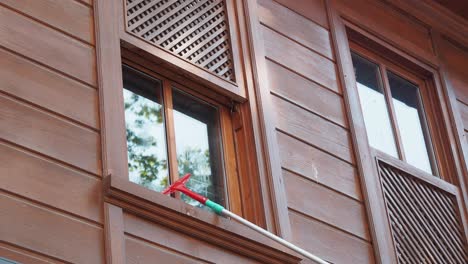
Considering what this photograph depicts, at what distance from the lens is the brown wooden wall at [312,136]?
617 cm

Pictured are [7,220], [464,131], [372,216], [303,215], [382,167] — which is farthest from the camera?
[464,131]

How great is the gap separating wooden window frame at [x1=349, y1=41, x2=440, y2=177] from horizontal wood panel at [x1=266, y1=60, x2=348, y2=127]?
720 mm

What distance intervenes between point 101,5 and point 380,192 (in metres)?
2.20

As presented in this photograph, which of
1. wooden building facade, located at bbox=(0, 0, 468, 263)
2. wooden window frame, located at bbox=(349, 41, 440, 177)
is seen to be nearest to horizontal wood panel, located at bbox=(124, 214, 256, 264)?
wooden building facade, located at bbox=(0, 0, 468, 263)

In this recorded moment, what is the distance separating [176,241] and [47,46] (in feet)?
3.71

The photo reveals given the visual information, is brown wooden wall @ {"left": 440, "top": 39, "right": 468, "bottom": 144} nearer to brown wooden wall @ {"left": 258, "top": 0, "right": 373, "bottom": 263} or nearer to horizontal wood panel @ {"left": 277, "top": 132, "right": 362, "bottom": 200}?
brown wooden wall @ {"left": 258, "top": 0, "right": 373, "bottom": 263}

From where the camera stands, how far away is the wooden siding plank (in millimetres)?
7137

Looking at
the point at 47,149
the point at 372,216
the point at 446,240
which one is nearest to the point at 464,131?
the point at 446,240

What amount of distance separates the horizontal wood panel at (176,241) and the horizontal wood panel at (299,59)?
1.64 meters

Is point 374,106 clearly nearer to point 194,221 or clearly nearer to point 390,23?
point 390,23

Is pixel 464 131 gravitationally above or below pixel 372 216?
above

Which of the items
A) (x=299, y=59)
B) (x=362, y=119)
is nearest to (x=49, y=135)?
(x=299, y=59)

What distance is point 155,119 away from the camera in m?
5.84

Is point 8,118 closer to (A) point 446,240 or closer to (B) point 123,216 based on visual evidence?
(B) point 123,216
